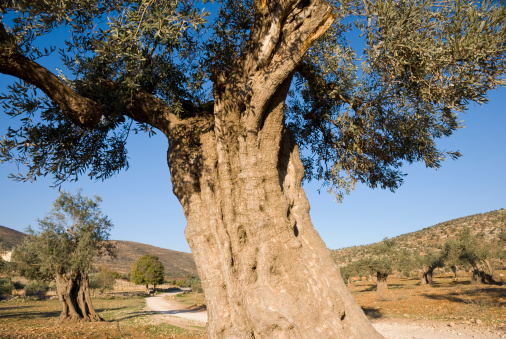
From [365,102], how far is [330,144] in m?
1.84

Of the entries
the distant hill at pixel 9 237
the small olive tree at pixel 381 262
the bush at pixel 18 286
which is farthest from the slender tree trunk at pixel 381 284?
the distant hill at pixel 9 237

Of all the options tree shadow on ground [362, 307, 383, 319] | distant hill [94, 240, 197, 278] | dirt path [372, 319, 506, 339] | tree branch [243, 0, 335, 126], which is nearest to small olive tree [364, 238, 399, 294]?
tree shadow on ground [362, 307, 383, 319]

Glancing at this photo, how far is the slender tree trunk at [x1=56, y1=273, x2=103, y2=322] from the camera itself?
2269cm

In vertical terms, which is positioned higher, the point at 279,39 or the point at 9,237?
the point at 9,237

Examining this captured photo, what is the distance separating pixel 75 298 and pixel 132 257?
344ft

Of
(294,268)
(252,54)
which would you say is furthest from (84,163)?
(294,268)

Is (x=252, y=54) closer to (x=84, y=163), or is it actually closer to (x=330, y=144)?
(x=330, y=144)

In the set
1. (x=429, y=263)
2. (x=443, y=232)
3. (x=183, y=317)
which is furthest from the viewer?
(x=443, y=232)

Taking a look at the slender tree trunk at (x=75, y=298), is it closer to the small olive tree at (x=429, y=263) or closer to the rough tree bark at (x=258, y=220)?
the rough tree bark at (x=258, y=220)

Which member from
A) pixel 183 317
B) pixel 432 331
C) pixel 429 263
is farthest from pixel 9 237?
pixel 432 331

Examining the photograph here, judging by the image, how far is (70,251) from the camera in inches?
934

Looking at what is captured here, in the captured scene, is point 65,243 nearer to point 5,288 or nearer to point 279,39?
point 279,39

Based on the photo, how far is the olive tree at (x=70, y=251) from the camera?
74.9 feet

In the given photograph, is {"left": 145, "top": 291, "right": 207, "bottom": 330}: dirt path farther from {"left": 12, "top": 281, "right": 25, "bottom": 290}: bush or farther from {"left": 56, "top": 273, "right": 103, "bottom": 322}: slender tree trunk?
{"left": 12, "top": 281, "right": 25, "bottom": 290}: bush
